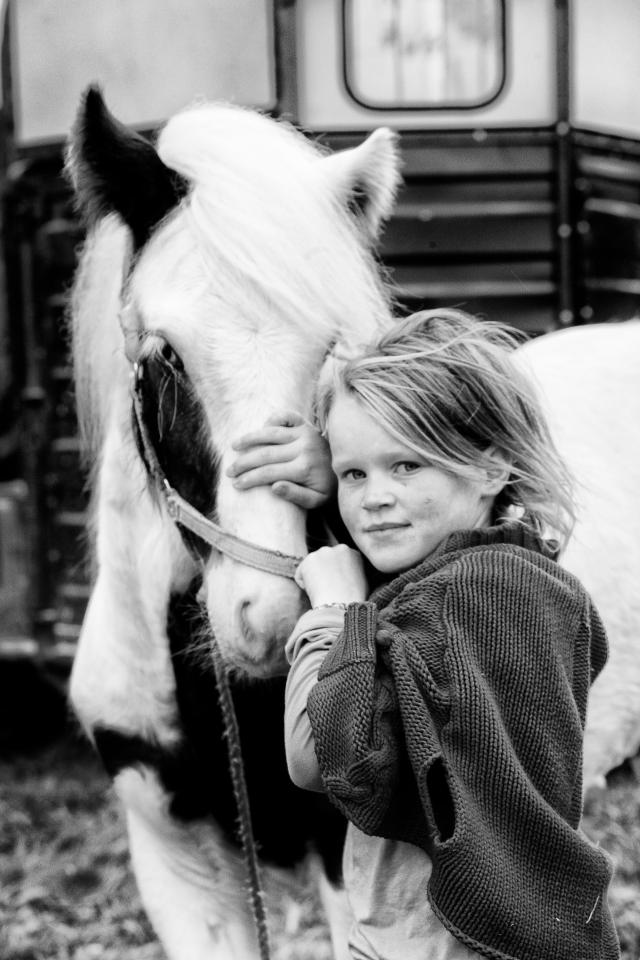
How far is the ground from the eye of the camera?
3320 mm

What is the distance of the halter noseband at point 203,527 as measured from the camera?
5.22ft

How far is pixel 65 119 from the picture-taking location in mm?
4039

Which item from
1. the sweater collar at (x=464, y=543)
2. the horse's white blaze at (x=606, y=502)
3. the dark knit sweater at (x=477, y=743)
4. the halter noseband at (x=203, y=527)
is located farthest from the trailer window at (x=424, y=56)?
the dark knit sweater at (x=477, y=743)

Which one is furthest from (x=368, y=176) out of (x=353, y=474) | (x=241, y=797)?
(x=241, y=797)

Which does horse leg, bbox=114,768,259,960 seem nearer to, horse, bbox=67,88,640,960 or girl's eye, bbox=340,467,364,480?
horse, bbox=67,88,640,960

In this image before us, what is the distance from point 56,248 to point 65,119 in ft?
1.48

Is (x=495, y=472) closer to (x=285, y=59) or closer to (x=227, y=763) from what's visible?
(x=227, y=763)

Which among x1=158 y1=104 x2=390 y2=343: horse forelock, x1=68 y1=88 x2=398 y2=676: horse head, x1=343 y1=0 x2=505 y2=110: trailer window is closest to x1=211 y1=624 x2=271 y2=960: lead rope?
x1=68 y1=88 x2=398 y2=676: horse head

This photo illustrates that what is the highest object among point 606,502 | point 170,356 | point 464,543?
point 170,356

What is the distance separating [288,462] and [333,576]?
0.20 meters

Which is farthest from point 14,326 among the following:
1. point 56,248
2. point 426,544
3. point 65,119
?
point 426,544

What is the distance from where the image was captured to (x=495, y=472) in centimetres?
150

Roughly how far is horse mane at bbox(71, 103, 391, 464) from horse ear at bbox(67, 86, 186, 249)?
4 centimetres

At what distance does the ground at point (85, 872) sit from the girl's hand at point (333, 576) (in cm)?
132
